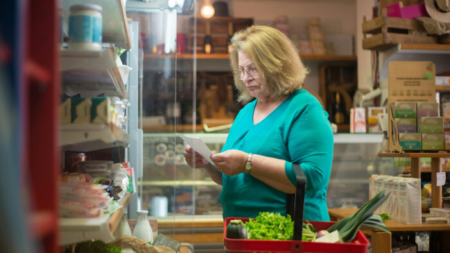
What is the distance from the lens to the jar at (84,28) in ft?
3.72

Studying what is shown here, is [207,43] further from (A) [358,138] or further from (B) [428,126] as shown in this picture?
(B) [428,126]

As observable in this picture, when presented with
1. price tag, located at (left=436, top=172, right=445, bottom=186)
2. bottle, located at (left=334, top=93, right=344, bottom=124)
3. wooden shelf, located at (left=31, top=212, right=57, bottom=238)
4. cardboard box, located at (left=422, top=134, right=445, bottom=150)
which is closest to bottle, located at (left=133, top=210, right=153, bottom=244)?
wooden shelf, located at (left=31, top=212, right=57, bottom=238)

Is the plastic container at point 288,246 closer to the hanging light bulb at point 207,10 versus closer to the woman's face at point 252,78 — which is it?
the woman's face at point 252,78

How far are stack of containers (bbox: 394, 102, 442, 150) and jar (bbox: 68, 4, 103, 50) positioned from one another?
8.92 feet

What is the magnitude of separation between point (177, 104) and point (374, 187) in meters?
1.71

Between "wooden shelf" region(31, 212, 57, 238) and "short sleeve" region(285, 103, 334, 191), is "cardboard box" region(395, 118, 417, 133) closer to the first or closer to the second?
"short sleeve" region(285, 103, 334, 191)

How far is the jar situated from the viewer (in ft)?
3.72

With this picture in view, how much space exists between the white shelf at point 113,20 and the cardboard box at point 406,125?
88.9 inches

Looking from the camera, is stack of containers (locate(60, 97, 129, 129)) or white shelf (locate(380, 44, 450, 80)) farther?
white shelf (locate(380, 44, 450, 80))

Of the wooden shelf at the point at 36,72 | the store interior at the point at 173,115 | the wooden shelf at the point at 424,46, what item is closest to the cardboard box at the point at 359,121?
the store interior at the point at 173,115

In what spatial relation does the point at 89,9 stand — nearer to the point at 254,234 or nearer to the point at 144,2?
the point at 254,234

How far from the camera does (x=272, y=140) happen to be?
1.76 metres

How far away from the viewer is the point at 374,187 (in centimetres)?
319

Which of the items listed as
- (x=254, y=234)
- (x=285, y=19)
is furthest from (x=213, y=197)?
(x=285, y=19)
